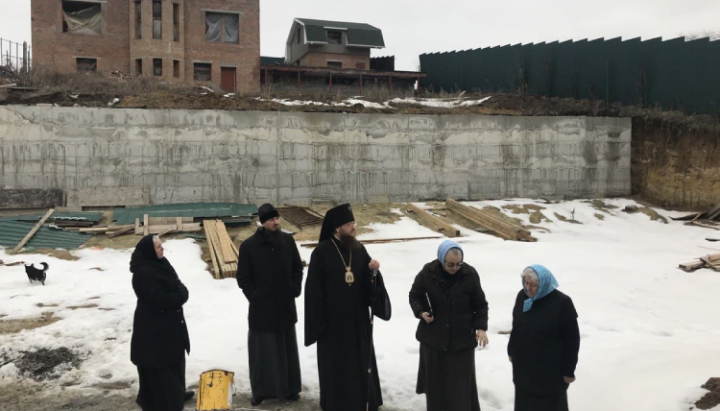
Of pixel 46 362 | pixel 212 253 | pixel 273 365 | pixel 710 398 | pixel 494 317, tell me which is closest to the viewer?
pixel 710 398

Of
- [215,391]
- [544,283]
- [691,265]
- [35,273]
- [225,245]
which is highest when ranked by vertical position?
[544,283]

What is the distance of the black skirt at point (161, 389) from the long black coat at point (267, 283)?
2.71ft

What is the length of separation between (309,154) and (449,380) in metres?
12.7

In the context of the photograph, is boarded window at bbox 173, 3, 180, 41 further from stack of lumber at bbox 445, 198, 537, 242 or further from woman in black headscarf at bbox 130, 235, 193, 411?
woman in black headscarf at bbox 130, 235, 193, 411

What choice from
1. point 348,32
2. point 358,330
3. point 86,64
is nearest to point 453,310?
point 358,330

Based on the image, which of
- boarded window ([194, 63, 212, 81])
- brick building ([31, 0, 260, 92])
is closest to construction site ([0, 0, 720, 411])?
brick building ([31, 0, 260, 92])

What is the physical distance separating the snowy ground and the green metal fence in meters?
7.72

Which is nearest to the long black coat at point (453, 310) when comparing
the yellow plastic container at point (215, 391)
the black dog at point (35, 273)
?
the yellow plastic container at point (215, 391)

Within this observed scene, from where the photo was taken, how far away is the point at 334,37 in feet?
116

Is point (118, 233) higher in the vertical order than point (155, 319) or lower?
lower

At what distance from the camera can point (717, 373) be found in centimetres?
514

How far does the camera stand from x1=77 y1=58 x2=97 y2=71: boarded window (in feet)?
90.3

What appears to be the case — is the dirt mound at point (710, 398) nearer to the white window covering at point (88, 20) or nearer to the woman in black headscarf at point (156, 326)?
the woman in black headscarf at point (156, 326)

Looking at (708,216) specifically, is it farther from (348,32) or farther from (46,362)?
(348,32)
